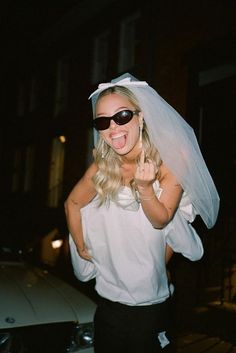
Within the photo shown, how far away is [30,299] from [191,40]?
6415 millimetres

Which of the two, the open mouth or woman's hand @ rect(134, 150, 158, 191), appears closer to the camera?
woman's hand @ rect(134, 150, 158, 191)

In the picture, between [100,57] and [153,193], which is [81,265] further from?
[100,57]

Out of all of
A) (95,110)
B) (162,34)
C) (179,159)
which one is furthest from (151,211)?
(162,34)

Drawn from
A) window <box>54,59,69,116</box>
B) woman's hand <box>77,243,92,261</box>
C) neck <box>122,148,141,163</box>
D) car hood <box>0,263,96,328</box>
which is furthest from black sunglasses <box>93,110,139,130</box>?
window <box>54,59,69,116</box>

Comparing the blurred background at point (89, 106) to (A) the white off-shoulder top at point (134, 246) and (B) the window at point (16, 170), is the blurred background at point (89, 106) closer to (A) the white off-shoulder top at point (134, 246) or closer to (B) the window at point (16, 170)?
(B) the window at point (16, 170)

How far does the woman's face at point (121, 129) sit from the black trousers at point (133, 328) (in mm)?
699

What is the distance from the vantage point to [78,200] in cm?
183

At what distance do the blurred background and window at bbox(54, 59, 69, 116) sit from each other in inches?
1.4

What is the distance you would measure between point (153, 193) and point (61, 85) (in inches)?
488

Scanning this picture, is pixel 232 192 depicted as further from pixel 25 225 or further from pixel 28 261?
pixel 25 225

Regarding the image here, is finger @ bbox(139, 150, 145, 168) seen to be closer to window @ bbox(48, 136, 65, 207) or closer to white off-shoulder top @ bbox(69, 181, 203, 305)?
white off-shoulder top @ bbox(69, 181, 203, 305)

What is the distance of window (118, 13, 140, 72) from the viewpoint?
1034cm

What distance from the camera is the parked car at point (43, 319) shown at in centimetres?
271

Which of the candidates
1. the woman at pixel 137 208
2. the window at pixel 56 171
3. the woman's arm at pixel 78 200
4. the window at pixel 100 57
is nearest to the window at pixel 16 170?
the window at pixel 56 171
